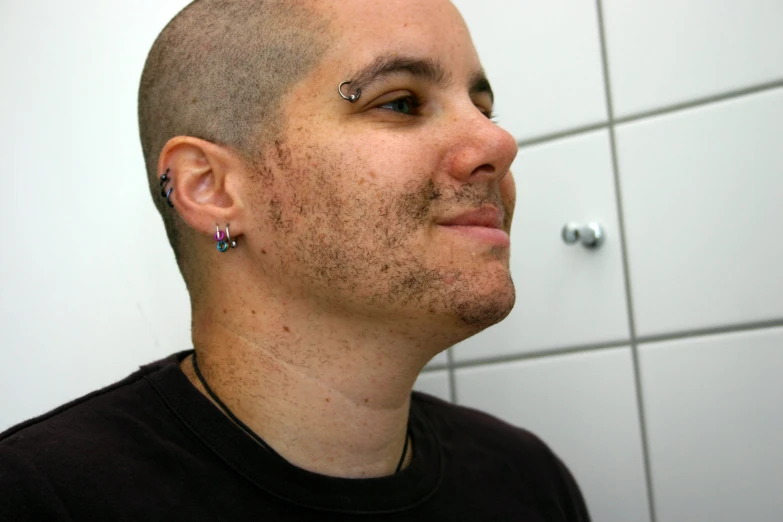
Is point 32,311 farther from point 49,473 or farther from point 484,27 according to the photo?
point 484,27

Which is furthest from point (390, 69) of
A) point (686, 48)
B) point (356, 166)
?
point (686, 48)

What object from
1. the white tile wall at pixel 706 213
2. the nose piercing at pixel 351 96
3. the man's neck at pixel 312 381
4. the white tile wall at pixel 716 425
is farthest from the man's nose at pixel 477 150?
the white tile wall at pixel 716 425

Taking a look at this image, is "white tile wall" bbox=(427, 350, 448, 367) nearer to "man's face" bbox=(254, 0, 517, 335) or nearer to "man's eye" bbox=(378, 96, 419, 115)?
"man's face" bbox=(254, 0, 517, 335)

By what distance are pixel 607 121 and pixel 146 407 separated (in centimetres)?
81

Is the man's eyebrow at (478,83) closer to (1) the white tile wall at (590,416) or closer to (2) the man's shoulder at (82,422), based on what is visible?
(1) the white tile wall at (590,416)

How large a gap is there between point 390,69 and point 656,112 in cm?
47

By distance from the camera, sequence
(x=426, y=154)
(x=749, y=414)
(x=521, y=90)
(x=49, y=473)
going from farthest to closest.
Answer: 1. (x=521, y=90)
2. (x=749, y=414)
3. (x=426, y=154)
4. (x=49, y=473)

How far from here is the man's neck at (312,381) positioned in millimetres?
967

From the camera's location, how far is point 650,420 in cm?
119

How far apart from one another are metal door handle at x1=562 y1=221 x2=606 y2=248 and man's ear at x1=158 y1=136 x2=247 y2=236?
53 cm

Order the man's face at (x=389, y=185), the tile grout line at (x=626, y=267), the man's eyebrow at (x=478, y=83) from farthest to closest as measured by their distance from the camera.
A: the tile grout line at (x=626, y=267)
the man's eyebrow at (x=478, y=83)
the man's face at (x=389, y=185)

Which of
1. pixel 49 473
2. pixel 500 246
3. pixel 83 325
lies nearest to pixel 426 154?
pixel 500 246

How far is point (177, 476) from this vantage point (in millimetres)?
880

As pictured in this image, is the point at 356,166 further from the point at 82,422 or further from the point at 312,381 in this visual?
the point at 82,422
